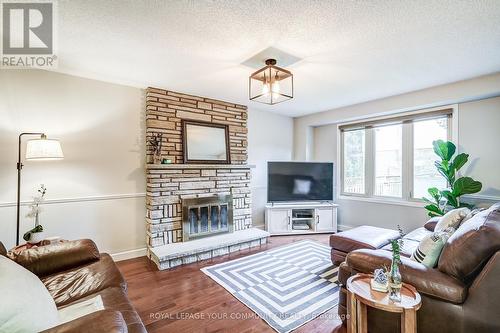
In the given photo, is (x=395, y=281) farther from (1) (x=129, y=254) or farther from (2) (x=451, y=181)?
(1) (x=129, y=254)

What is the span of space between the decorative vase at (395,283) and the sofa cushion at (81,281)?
70.9 inches

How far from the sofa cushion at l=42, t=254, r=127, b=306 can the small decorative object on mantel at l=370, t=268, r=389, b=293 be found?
173 cm

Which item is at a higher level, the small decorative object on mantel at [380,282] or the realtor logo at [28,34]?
the realtor logo at [28,34]

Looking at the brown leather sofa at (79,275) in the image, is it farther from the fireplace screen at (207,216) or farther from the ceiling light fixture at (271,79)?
the ceiling light fixture at (271,79)

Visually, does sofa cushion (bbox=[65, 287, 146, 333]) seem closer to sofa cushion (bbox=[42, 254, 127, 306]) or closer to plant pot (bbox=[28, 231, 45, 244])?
sofa cushion (bbox=[42, 254, 127, 306])

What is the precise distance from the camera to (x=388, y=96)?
12.8 feet

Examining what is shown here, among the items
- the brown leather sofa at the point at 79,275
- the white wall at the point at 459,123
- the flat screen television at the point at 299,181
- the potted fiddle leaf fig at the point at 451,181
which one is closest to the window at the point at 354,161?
the white wall at the point at 459,123

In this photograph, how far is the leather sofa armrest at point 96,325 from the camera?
99cm

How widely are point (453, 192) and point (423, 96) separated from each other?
56.8 inches

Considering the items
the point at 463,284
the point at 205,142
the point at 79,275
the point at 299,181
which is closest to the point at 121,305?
the point at 79,275

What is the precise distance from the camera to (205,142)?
13.1ft

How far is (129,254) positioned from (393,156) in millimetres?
4561

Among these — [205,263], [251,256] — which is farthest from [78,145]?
[251,256]

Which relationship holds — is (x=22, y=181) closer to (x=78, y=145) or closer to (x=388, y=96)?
(x=78, y=145)
